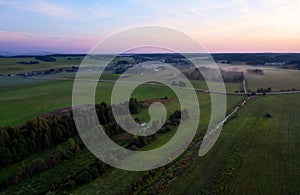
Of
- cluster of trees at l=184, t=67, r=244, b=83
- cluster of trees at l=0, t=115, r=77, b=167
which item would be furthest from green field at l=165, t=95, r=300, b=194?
cluster of trees at l=184, t=67, r=244, b=83

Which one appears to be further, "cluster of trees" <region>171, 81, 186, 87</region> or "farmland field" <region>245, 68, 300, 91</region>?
"cluster of trees" <region>171, 81, 186, 87</region>

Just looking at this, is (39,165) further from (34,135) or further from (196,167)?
Answer: (196,167)

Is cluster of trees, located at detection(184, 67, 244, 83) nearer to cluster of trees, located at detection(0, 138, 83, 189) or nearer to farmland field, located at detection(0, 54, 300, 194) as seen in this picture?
farmland field, located at detection(0, 54, 300, 194)

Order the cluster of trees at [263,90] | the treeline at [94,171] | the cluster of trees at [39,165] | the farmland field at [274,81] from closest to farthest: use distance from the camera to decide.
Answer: the treeline at [94,171], the cluster of trees at [39,165], the cluster of trees at [263,90], the farmland field at [274,81]

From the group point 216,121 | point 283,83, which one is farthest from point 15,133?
point 283,83

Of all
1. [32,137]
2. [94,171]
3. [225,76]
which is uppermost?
[225,76]

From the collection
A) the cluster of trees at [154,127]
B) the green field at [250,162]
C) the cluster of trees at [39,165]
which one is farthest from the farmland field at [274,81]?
the cluster of trees at [39,165]

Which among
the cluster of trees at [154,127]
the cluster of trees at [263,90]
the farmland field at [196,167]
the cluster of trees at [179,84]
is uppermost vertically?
the cluster of trees at [179,84]

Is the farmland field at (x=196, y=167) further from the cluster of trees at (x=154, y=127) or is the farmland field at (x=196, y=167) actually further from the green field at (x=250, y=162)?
the cluster of trees at (x=154, y=127)

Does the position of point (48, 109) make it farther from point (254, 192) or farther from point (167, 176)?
point (254, 192)

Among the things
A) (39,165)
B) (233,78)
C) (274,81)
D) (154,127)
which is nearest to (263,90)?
(274,81)

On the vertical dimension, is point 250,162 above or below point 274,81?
below
